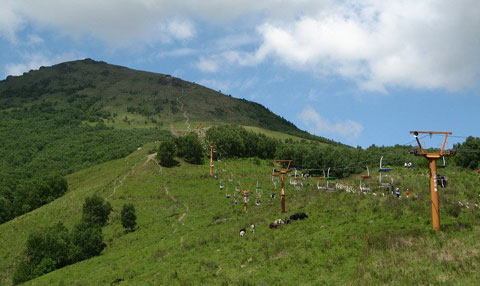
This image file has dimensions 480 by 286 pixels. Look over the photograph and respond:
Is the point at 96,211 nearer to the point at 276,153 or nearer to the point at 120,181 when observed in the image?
the point at 120,181

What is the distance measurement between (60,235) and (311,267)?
49.4m

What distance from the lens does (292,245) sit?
3894cm

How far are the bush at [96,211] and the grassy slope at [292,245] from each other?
197 centimetres

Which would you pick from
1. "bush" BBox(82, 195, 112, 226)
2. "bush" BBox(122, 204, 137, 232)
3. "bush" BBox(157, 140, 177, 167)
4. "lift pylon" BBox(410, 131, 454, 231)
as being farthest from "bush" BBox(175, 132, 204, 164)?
"lift pylon" BBox(410, 131, 454, 231)

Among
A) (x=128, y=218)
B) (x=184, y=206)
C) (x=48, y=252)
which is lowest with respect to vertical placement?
(x=48, y=252)

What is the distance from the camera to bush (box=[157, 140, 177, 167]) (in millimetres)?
111812

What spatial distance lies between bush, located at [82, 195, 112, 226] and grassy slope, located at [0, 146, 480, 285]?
77.5 inches

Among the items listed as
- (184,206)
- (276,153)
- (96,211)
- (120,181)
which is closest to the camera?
(96,211)

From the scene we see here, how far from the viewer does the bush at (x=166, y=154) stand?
112 metres

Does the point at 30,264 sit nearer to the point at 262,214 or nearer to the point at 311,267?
Answer: the point at 262,214

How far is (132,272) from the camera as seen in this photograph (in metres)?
43.8

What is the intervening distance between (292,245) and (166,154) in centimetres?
7707

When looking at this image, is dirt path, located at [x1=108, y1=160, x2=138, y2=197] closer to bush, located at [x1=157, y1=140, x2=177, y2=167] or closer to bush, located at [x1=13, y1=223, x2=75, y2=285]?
bush, located at [x1=157, y1=140, x2=177, y2=167]

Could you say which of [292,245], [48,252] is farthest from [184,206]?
[292,245]
